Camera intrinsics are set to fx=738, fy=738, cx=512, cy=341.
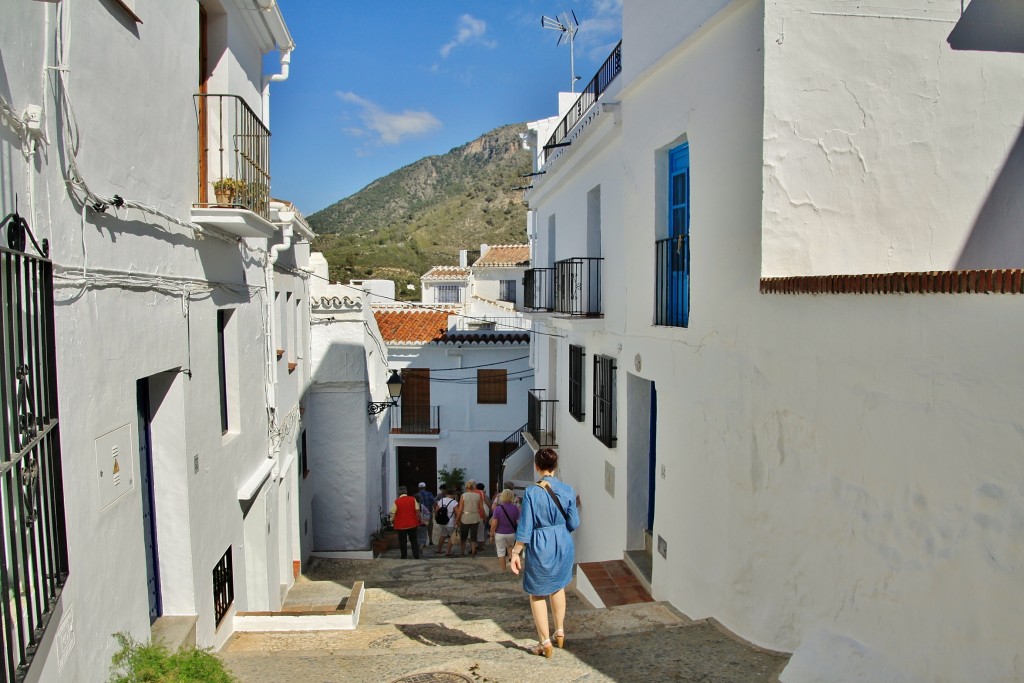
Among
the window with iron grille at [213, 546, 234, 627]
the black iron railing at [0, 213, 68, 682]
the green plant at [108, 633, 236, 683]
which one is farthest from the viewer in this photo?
the window with iron grille at [213, 546, 234, 627]

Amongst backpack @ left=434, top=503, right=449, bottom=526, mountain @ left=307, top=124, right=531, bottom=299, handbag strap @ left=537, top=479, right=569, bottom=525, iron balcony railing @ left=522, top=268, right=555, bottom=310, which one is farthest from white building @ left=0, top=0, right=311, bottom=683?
mountain @ left=307, top=124, right=531, bottom=299

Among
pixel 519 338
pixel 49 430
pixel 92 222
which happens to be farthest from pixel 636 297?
pixel 519 338

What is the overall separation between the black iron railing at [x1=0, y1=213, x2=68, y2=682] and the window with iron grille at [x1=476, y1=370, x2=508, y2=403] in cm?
1834

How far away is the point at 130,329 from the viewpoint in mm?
4602

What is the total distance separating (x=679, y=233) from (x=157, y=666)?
561 centimetres

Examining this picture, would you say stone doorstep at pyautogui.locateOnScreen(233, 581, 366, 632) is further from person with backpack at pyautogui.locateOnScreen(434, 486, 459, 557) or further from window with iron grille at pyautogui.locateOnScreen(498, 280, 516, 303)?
window with iron grille at pyautogui.locateOnScreen(498, 280, 516, 303)

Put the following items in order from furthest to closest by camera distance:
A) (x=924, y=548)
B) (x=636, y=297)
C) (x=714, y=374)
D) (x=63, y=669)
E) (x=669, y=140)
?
(x=636, y=297), (x=669, y=140), (x=714, y=374), (x=924, y=548), (x=63, y=669)

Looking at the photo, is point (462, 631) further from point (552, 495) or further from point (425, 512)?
point (425, 512)

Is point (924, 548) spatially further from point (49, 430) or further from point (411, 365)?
point (411, 365)

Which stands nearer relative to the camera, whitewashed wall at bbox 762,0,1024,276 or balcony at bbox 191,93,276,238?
whitewashed wall at bbox 762,0,1024,276

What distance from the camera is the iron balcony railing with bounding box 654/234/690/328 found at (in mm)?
7098

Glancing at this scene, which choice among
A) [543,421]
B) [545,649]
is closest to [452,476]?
[543,421]

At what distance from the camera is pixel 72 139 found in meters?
3.83

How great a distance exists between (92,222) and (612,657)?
418cm
